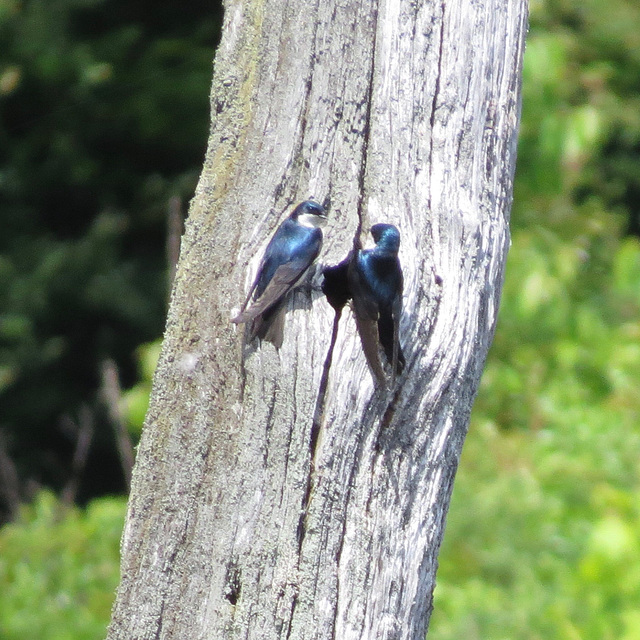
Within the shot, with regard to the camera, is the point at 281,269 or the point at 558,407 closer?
the point at 281,269

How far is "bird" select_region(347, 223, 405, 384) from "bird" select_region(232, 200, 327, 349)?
79mm

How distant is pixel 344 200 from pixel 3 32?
523 cm

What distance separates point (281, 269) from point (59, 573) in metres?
3.58

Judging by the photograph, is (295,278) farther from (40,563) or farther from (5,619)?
(40,563)

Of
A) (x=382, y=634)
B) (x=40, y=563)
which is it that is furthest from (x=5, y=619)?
(x=382, y=634)

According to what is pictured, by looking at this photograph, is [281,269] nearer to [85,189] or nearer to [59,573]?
[59,573]

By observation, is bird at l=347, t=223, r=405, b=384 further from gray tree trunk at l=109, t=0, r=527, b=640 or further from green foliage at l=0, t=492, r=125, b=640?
green foliage at l=0, t=492, r=125, b=640

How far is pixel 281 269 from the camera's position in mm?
1386

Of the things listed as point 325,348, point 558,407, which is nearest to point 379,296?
point 325,348

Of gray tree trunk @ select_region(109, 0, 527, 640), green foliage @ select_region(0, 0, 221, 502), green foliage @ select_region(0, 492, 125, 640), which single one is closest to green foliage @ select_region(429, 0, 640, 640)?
green foliage @ select_region(0, 492, 125, 640)

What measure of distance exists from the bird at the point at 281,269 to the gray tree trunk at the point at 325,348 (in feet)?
0.08

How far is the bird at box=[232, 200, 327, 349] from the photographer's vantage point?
1381 millimetres

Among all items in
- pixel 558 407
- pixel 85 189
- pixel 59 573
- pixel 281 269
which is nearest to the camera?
pixel 281 269

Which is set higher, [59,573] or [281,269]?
[281,269]
